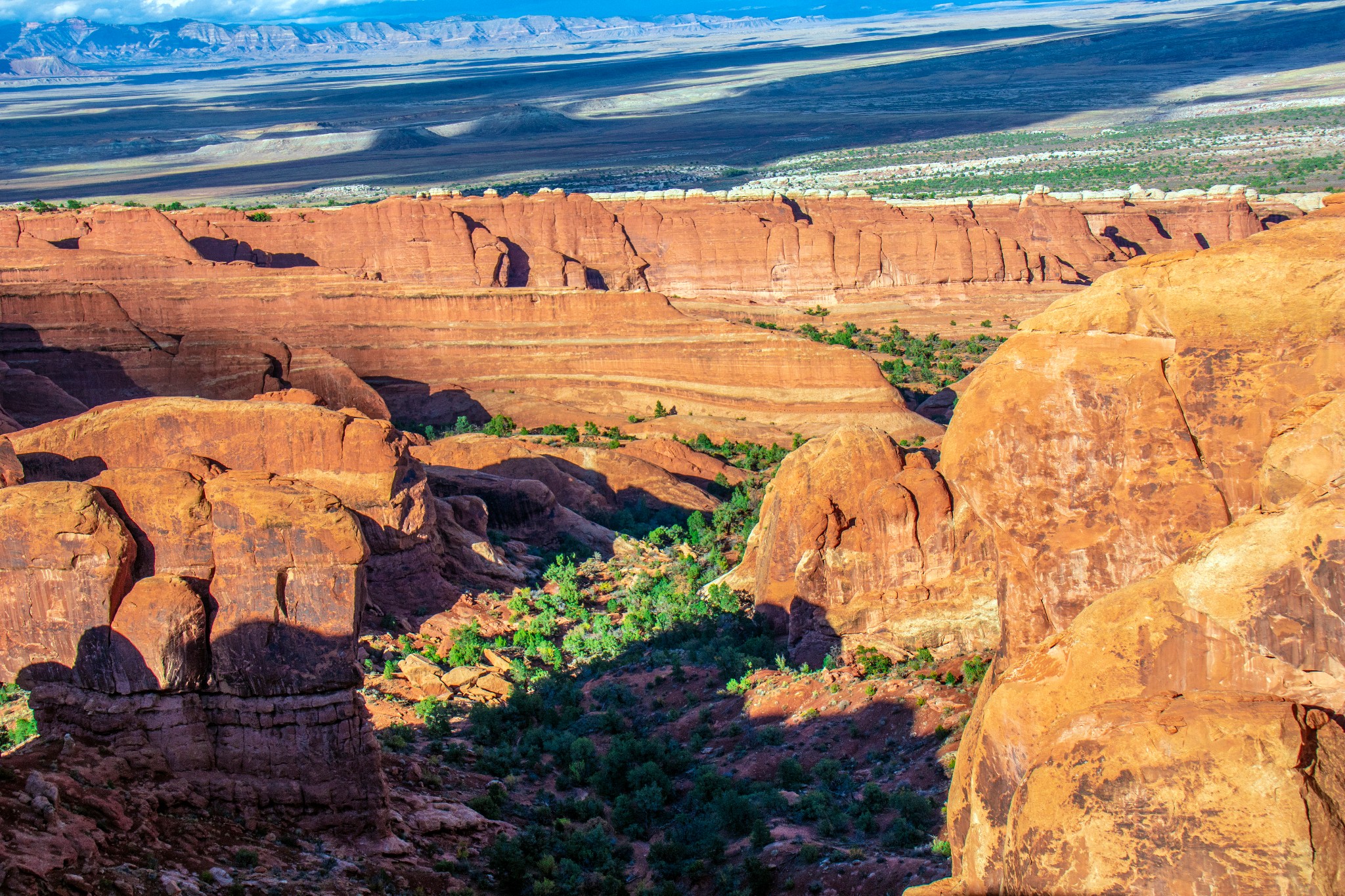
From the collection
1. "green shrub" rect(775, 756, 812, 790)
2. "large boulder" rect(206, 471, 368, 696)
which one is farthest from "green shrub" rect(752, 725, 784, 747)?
"large boulder" rect(206, 471, 368, 696)

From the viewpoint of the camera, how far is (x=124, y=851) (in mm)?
11945

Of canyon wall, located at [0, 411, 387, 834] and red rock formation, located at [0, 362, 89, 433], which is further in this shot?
red rock formation, located at [0, 362, 89, 433]

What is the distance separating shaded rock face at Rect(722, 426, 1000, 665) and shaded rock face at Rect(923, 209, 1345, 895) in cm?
795

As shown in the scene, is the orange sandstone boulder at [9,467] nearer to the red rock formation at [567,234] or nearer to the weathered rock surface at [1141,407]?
the weathered rock surface at [1141,407]

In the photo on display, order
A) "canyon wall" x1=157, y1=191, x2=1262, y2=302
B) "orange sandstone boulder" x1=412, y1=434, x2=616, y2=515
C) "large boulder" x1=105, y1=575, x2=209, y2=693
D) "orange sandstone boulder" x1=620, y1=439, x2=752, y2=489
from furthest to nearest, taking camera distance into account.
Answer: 1. "canyon wall" x1=157, y1=191, x2=1262, y2=302
2. "orange sandstone boulder" x1=620, y1=439, x2=752, y2=489
3. "orange sandstone boulder" x1=412, y1=434, x2=616, y2=515
4. "large boulder" x1=105, y1=575, x2=209, y2=693

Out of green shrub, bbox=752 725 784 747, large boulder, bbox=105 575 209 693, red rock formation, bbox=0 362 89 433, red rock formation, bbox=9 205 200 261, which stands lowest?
green shrub, bbox=752 725 784 747

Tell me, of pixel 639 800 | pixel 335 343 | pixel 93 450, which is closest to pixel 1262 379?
pixel 639 800

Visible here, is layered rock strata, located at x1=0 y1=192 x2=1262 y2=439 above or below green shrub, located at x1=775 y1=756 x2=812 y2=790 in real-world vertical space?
above

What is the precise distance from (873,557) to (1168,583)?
13.7m

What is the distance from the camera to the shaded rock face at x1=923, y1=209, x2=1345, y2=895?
24.7 ft

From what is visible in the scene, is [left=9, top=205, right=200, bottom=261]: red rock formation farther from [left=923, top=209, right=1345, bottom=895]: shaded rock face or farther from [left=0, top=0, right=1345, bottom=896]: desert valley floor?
[left=923, top=209, right=1345, bottom=895]: shaded rock face

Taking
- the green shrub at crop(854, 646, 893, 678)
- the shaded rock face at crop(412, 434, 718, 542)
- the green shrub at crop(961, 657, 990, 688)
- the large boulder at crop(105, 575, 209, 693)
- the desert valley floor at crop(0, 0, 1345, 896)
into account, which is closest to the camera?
the desert valley floor at crop(0, 0, 1345, 896)

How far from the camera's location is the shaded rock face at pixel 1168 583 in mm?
7543

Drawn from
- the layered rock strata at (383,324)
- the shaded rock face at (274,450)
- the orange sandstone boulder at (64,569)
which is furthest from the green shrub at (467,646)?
the layered rock strata at (383,324)
